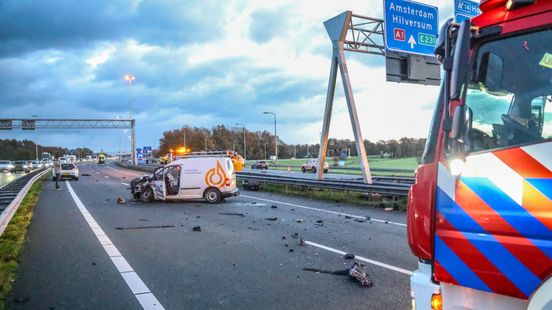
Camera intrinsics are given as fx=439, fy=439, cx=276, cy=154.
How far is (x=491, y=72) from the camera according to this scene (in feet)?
8.67

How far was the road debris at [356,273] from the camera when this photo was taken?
18.0 feet

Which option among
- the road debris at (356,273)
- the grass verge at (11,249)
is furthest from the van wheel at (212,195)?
the road debris at (356,273)

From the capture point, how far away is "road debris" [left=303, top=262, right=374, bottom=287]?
18.0ft

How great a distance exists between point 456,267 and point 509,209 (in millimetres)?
461

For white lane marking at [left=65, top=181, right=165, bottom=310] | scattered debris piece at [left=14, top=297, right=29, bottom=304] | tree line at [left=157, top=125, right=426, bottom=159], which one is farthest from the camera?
tree line at [left=157, top=125, right=426, bottom=159]

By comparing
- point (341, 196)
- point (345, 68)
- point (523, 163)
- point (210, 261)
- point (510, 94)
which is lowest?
point (210, 261)

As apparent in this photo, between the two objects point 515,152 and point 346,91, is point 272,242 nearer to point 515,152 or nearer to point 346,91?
point 515,152

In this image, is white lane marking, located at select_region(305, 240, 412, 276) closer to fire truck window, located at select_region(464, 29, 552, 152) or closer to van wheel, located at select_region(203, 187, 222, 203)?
fire truck window, located at select_region(464, 29, 552, 152)

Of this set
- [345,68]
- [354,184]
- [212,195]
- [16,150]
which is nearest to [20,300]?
[212,195]

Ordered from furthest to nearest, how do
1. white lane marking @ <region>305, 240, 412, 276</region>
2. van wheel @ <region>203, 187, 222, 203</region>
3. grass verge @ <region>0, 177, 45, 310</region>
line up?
van wheel @ <region>203, 187, 222, 203</region>, white lane marking @ <region>305, 240, 412, 276</region>, grass verge @ <region>0, 177, 45, 310</region>

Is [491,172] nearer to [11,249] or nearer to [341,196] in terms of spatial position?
[11,249]

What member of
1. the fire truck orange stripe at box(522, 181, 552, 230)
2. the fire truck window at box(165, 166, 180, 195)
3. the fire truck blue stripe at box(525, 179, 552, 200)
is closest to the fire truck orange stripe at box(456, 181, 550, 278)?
the fire truck orange stripe at box(522, 181, 552, 230)

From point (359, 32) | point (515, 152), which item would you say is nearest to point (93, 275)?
point (515, 152)

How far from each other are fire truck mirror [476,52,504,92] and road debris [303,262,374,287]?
11.3ft
